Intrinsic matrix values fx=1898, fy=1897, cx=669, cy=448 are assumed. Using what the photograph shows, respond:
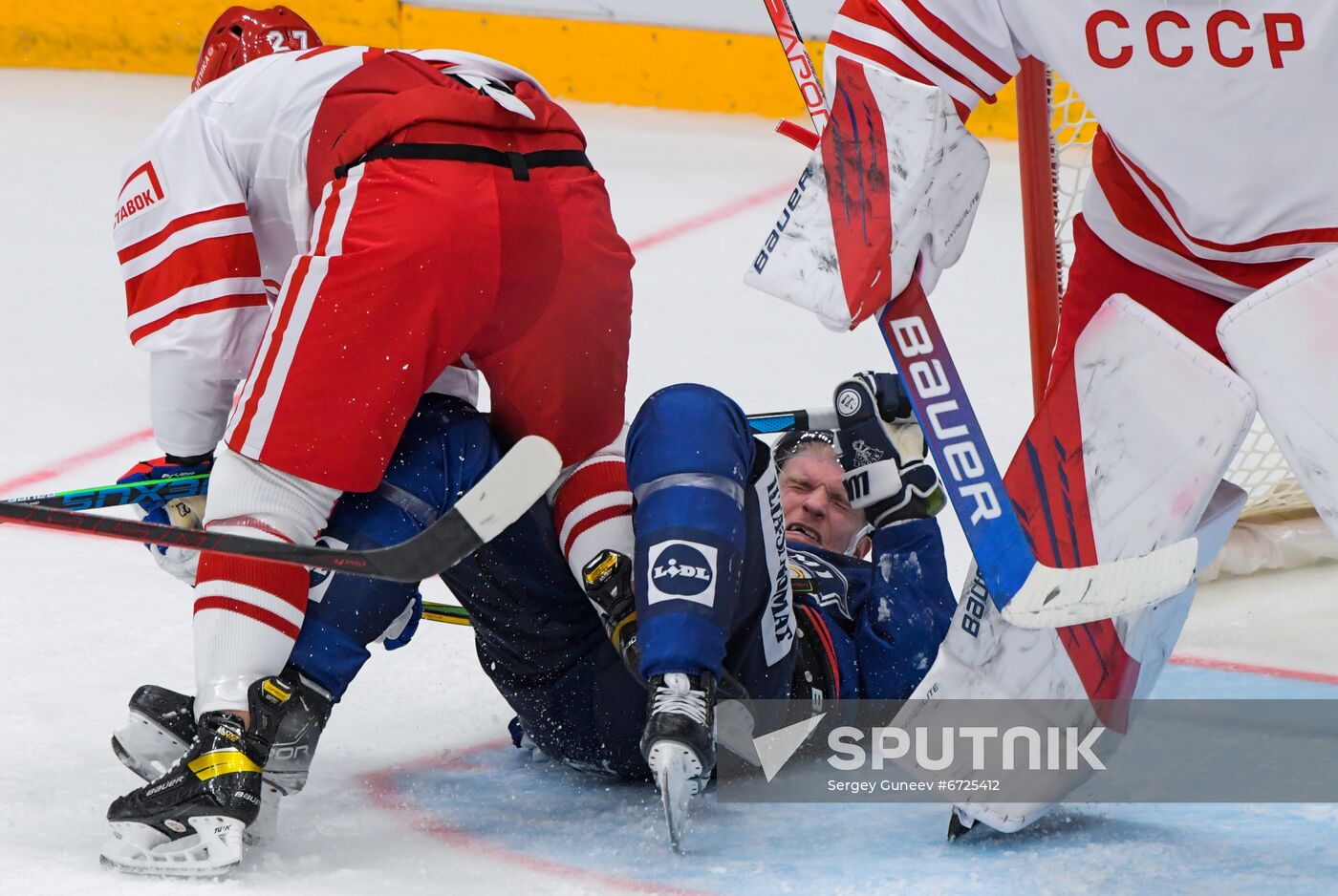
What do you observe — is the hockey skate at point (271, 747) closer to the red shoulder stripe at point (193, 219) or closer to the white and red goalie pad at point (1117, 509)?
the red shoulder stripe at point (193, 219)

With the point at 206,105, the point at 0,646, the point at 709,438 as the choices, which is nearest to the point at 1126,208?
the point at 709,438

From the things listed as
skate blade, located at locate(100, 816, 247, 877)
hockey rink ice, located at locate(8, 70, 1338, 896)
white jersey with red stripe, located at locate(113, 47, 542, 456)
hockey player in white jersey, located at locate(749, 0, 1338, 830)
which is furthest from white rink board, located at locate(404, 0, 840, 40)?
skate blade, located at locate(100, 816, 247, 877)

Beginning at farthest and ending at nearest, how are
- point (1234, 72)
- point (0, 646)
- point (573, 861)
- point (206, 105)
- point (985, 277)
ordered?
point (985, 277), point (0, 646), point (206, 105), point (573, 861), point (1234, 72)

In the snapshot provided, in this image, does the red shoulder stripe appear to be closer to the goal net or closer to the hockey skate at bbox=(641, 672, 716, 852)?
the hockey skate at bbox=(641, 672, 716, 852)

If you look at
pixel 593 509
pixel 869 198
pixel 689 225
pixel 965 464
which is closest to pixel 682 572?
pixel 593 509

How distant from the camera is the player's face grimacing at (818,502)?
2.50m

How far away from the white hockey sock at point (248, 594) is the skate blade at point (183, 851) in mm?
113

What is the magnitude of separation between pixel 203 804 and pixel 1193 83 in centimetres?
108

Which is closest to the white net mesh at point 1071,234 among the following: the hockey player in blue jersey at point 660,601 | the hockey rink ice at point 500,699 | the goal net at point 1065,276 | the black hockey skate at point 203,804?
the goal net at point 1065,276

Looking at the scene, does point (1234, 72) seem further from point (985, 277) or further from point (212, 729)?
point (985, 277)

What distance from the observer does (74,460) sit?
10.2ft

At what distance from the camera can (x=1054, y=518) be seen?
188cm

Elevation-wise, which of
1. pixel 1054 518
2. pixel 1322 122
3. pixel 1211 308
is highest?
pixel 1322 122

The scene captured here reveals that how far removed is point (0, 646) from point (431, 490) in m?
0.80
